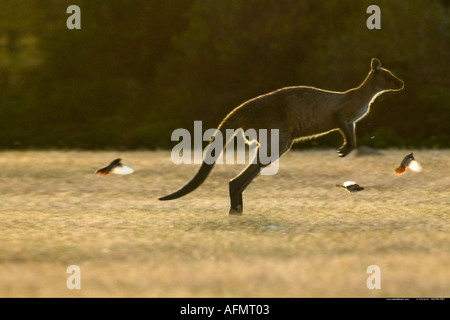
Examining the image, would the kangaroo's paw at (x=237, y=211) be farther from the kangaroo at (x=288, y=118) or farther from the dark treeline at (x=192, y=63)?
the dark treeline at (x=192, y=63)

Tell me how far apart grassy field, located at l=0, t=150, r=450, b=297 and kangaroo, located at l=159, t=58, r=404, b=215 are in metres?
0.42

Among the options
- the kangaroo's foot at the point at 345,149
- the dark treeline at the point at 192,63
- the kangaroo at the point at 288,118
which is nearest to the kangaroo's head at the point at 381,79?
the kangaroo at the point at 288,118

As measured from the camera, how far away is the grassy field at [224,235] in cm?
545

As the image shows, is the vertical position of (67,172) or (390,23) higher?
(390,23)

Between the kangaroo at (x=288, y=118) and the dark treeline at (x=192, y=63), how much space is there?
9731 mm

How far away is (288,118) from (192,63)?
478 inches

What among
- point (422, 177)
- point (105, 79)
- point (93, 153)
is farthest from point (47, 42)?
point (422, 177)

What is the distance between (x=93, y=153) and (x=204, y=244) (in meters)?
10.5

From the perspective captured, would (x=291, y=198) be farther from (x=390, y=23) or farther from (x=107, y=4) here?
(x=107, y=4)

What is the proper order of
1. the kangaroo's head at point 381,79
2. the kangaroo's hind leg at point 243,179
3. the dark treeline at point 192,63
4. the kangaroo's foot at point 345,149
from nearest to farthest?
1. the kangaroo's hind leg at point 243,179
2. the kangaroo's foot at point 345,149
3. the kangaroo's head at point 381,79
4. the dark treeline at point 192,63

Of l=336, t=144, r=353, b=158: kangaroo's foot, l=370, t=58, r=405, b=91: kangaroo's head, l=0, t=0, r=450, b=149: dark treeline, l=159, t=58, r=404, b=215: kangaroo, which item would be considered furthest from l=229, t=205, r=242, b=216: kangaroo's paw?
l=0, t=0, r=450, b=149: dark treeline

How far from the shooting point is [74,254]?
658cm

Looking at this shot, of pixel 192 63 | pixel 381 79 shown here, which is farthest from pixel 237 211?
pixel 192 63

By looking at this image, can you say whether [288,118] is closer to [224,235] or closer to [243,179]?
[243,179]
